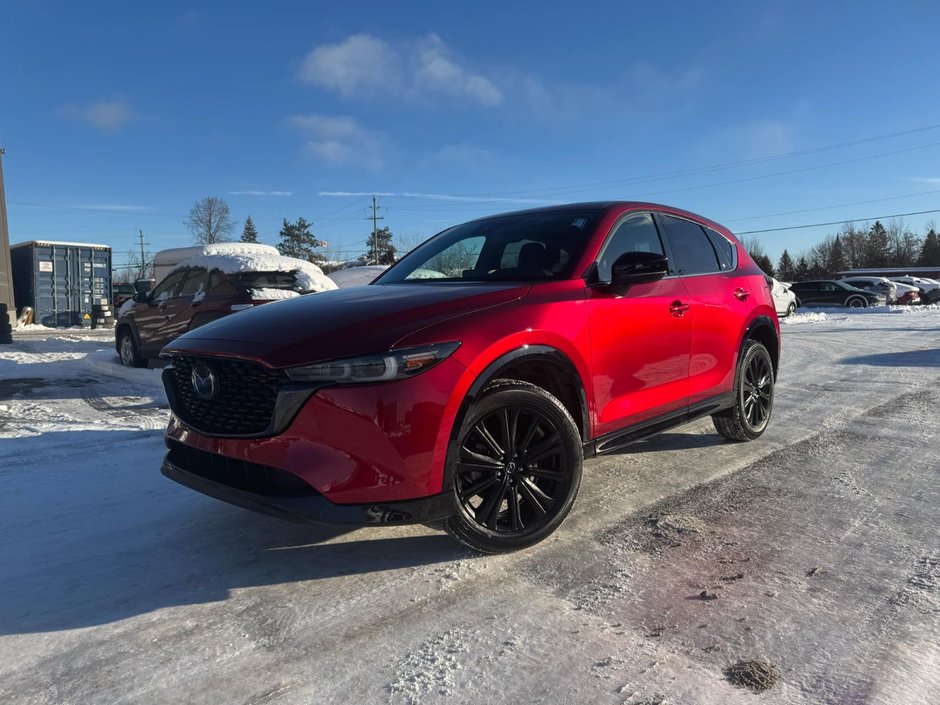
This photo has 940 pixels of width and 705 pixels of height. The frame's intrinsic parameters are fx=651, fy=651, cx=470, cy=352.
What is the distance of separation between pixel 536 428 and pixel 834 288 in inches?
1214

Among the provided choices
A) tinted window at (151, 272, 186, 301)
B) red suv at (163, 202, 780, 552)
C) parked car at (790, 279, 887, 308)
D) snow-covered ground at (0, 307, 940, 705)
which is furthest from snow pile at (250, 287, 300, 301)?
parked car at (790, 279, 887, 308)

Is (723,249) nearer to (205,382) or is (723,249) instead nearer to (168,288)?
(205,382)

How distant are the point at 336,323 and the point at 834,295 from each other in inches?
1241

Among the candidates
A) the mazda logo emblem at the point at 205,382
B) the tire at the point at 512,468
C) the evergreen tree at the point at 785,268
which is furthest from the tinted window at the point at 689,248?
the evergreen tree at the point at 785,268

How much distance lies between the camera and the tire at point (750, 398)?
4.82 metres

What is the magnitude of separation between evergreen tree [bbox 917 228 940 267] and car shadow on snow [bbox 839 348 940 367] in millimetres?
92683

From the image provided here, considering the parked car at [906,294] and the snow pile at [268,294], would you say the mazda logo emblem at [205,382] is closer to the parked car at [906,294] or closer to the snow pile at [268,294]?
the snow pile at [268,294]

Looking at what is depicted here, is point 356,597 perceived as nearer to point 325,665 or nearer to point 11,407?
point 325,665

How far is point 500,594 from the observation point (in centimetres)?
262

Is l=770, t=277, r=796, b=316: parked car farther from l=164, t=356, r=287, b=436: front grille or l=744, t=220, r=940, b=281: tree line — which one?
l=744, t=220, r=940, b=281: tree line

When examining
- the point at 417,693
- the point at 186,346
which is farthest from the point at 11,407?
the point at 417,693

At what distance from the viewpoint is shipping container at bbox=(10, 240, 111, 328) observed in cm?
→ 2378

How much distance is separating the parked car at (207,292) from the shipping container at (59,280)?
1710 cm

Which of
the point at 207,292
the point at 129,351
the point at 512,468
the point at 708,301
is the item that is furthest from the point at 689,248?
the point at 129,351
